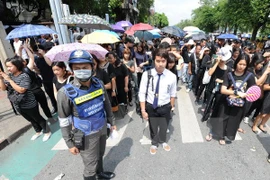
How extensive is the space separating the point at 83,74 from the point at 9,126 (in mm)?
3551

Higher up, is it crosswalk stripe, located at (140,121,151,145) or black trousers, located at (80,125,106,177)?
black trousers, located at (80,125,106,177)

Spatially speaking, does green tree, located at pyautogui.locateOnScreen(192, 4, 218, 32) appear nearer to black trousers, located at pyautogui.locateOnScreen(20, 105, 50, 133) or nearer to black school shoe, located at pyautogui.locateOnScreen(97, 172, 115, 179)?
black trousers, located at pyautogui.locateOnScreen(20, 105, 50, 133)

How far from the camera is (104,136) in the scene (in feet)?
7.23

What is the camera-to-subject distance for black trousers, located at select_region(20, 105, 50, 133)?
3.37m

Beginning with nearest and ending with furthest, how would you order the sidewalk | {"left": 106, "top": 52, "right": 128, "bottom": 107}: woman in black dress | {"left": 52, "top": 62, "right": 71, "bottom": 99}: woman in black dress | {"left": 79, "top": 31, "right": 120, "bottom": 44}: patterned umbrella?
{"left": 52, "top": 62, "right": 71, "bottom": 99}: woman in black dress → the sidewalk → {"left": 106, "top": 52, "right": 128, "bottom": 107}: woman in black dress → {"left": 79, "top": 31, "right": 120, "bottom": 44}: patterned umbrella

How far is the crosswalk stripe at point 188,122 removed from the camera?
11.6 ft

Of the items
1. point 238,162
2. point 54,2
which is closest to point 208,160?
point 238,162

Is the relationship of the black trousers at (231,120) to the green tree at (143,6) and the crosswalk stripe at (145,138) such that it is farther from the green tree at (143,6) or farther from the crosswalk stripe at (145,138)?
the green tree at (143,6)

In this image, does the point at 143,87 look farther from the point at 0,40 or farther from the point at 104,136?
the point at 0,40

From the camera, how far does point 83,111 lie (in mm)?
1792

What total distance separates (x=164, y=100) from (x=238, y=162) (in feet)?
5.59

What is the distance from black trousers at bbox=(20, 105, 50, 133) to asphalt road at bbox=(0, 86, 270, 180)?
0.26m

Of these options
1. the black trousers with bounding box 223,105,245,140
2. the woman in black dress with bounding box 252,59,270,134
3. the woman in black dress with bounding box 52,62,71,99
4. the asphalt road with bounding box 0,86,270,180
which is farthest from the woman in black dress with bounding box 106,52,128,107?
the woman in black dress with bounding box 252,59,270,134

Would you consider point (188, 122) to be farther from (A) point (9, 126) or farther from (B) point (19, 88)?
(A) point (9, 126)
